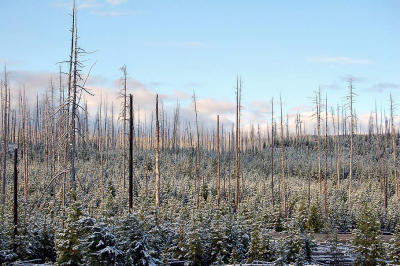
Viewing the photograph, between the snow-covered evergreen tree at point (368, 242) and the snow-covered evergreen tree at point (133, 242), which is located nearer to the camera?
the snow-covered evergreen tree at point (133, 242)

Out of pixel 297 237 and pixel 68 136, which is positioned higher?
pixel 68 136

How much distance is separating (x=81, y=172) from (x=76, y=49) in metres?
29.4

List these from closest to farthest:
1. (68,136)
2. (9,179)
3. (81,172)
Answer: (68,136), (9,179), (81,172)

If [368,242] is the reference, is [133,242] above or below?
above

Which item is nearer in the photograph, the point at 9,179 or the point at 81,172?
the point at 9,179

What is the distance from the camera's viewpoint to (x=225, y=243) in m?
16.3

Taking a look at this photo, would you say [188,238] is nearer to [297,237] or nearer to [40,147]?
[297,237]

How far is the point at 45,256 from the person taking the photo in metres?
16.1

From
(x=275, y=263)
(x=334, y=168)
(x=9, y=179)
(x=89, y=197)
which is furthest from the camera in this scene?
(x=334, y=168)

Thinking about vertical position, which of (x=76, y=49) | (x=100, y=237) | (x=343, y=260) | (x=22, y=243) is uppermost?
(x=76, y=49)

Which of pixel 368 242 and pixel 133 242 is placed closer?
pixel 133 242

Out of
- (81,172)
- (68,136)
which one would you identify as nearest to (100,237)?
(68,136)

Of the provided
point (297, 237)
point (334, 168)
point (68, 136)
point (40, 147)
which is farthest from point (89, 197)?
point (334, 168)

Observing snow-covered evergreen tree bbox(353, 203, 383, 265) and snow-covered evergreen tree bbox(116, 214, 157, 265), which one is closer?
snow-covered evergreen tree bbox(116, 214, 157, 265)
